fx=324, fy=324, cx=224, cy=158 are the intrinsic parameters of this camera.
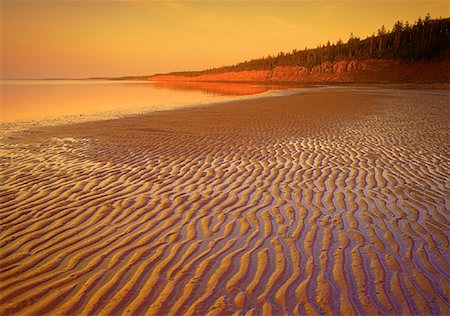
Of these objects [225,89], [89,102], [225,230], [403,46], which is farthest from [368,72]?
[225,230]

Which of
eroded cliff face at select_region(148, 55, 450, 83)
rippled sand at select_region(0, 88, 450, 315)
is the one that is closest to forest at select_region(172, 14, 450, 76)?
eroded cliff face at select_region(148, 55, 450, 83)

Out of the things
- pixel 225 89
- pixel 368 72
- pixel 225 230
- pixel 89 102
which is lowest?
pixel 368 72

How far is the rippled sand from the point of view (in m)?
3.28

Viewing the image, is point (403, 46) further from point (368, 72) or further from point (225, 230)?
point (225, 230)

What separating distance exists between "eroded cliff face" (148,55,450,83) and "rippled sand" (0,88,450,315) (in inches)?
2580

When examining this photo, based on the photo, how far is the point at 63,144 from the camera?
10.7 metres

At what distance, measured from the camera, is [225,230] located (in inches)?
187

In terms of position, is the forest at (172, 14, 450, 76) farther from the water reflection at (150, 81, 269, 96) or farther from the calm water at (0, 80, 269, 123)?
the calm water at (0, 80, 269, 123)

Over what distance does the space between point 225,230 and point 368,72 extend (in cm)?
8332

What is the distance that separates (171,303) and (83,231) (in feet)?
7.16

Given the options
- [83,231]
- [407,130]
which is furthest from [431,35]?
[83,231]

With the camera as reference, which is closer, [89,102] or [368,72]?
[89,102]

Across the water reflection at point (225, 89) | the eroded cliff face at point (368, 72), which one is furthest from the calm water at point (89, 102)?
the eroded cliff face at point (368, 72)

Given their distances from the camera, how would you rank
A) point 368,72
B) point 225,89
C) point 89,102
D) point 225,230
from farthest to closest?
point 368,72
point 225,89
point 89,102
point 225,230
